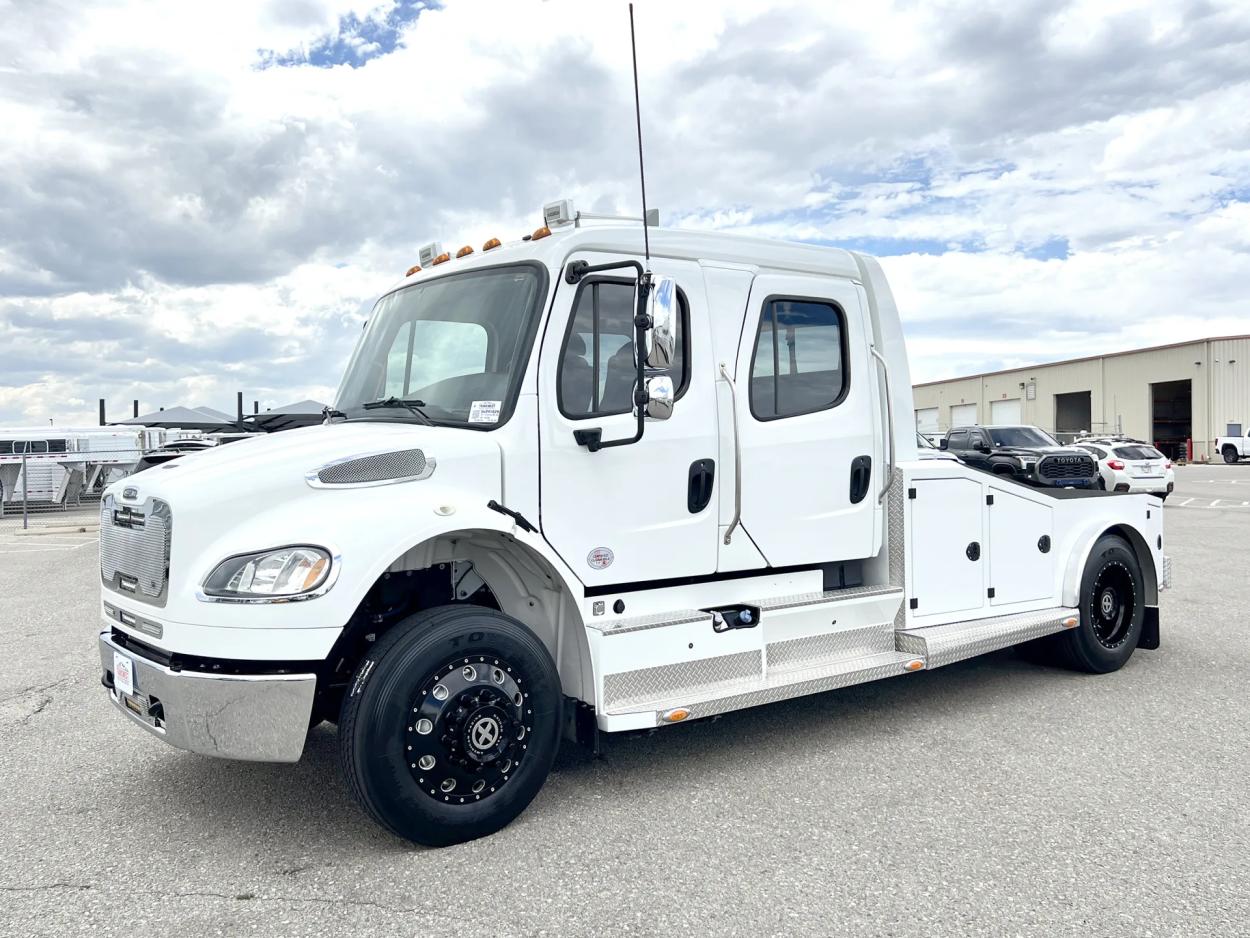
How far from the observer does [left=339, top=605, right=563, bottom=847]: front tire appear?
3525 mm

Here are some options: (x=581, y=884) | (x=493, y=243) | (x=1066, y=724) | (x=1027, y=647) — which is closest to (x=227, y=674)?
(x=581, y=884)

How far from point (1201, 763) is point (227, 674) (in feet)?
14.4

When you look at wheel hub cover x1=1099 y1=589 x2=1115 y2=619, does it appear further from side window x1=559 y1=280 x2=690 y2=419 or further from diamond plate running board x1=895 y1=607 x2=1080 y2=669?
side window x1=559 y1=280 x2=690 y2=419

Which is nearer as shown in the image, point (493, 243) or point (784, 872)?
point (784, 872)

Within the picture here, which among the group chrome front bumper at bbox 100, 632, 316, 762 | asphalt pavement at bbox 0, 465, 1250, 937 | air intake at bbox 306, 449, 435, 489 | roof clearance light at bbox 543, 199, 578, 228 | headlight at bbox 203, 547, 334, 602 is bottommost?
asphalt pavement at bbox 0, 465, 1250, 937

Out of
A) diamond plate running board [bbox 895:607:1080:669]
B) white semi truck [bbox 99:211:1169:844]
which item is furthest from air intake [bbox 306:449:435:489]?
diamond plate running board [bbox 895:607:1080:669]

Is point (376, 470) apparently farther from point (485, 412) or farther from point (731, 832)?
point (731, 832)

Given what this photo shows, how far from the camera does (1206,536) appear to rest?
14469mm

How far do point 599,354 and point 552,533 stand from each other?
2.61 ft

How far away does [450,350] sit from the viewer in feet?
14.3

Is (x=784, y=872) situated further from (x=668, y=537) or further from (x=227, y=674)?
(x=227, y=674)

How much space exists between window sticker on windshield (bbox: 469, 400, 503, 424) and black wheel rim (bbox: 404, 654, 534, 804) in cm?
96

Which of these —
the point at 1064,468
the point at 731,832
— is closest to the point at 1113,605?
the point at 1064,468

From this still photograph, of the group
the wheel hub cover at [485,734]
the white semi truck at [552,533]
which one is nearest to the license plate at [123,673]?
the white semi truck at [552,533]
